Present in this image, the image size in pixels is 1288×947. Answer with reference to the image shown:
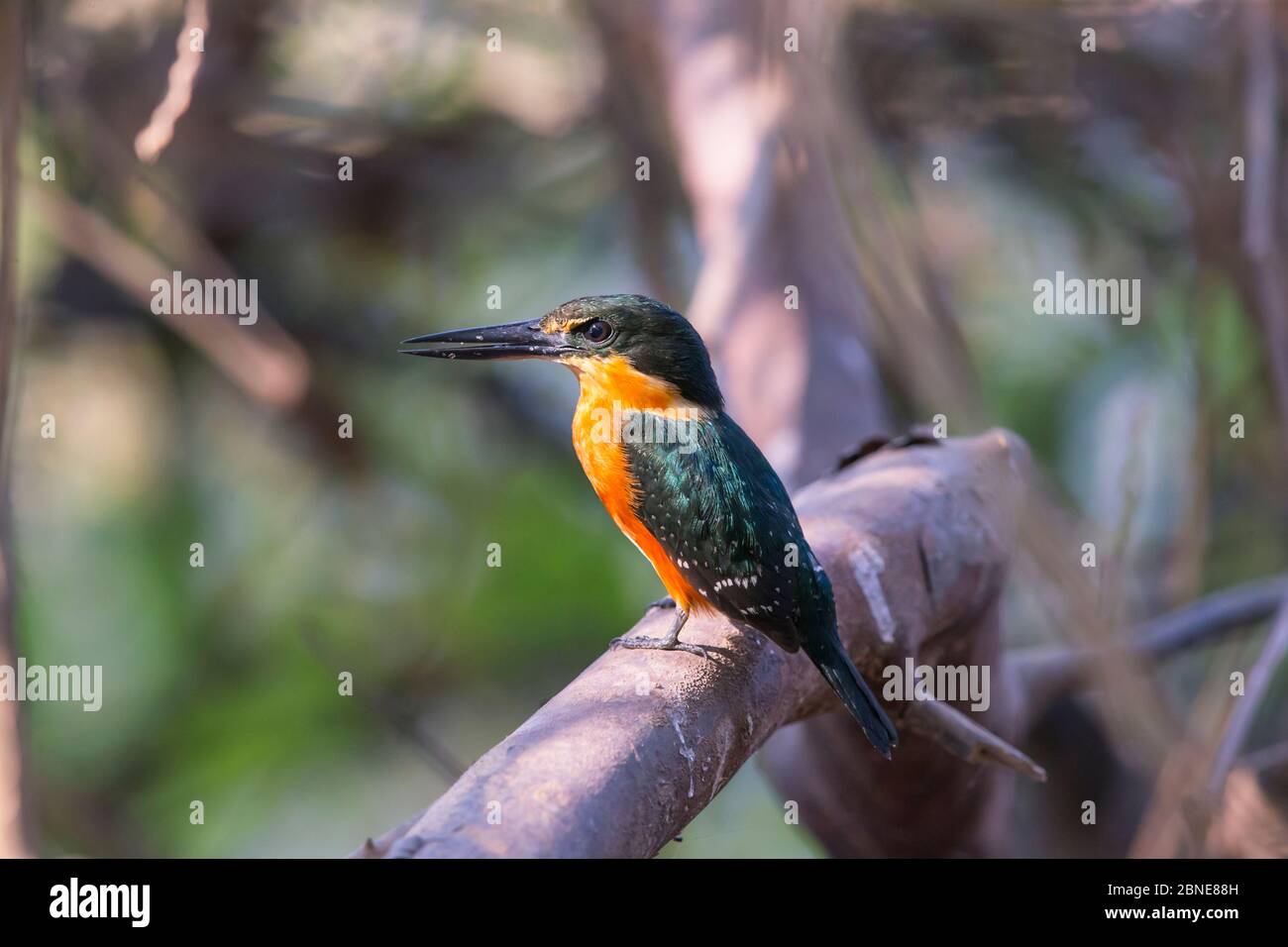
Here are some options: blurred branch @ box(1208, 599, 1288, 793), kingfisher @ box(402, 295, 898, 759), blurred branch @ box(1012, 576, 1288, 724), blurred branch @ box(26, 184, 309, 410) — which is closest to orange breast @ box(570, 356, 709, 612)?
kingfisher @ box(402, 295, 898, 759)

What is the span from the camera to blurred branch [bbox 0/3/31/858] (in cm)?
192

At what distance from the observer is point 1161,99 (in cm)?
429

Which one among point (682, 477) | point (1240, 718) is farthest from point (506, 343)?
point (1240, 718)

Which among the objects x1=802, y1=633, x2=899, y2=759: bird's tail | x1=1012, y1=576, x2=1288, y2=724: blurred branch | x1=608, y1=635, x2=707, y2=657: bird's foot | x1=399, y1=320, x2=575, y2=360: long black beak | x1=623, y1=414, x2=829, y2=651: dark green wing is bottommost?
x1=1012, y1=576, x2=1288, y2=724: blurred branch

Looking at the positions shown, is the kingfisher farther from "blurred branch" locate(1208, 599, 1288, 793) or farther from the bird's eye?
"blurred branch" locate(1208, 599, 1288, 793)

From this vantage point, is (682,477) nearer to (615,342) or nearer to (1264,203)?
(615,342)

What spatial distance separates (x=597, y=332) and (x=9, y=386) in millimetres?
926

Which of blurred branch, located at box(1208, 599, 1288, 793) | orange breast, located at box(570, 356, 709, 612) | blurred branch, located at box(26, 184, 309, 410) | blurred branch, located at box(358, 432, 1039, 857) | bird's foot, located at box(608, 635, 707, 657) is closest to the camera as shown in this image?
blurred branch, located at box(358, 432, 1039, 857)

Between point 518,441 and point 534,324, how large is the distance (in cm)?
330

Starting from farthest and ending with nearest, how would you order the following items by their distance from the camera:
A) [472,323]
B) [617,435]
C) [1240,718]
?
[472,323] < [1240,718] < [617,435]

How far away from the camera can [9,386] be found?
1941 millimetres

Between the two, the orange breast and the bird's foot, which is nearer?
the bird's foot

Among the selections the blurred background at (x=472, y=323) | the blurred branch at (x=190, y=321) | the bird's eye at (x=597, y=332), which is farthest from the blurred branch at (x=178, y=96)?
the blurred branch at (x=190, y=321)
